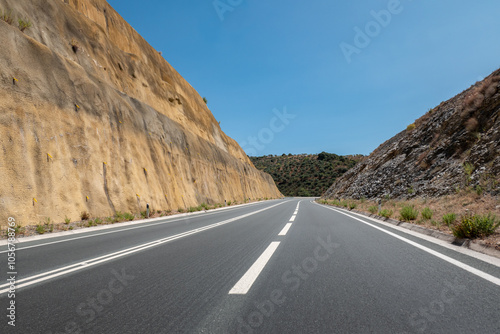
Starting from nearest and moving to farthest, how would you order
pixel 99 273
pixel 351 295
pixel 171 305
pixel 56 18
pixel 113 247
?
pixel 171 305 < pixel 351 295 < pixel 99 273 < pixel 113 247 < pixel 56 18

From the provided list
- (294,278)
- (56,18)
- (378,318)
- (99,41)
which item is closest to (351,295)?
(378,318)

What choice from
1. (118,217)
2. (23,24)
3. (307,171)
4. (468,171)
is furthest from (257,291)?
(307,171)

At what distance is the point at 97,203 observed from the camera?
13289 mm

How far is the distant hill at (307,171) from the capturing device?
8144 cm

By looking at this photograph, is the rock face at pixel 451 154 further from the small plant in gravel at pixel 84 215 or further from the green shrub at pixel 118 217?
the small plant in gravel at pixel 84 215

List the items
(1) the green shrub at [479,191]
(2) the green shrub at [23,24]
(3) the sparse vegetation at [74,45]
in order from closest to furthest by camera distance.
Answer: (1) the green shrub at [479,191], (2) the green shrub at [23,24], (3) the sparse vegetation at [74,45]

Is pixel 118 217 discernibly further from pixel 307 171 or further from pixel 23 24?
pixel 307 171

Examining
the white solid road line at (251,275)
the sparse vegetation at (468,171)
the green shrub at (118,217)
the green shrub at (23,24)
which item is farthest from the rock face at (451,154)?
the green shrub at (23,24)

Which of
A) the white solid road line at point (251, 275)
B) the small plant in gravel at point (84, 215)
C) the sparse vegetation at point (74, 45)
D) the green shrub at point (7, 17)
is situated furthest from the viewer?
the sparse vegetation at point (74, 45)

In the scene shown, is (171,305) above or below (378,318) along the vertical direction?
above

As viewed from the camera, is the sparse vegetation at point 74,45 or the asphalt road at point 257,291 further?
the sparse vegetation at point 74,45

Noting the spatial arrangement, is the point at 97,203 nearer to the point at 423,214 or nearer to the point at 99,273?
the point at 99,273

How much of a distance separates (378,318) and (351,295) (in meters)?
0.55

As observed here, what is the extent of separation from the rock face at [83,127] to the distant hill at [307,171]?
182 feet
